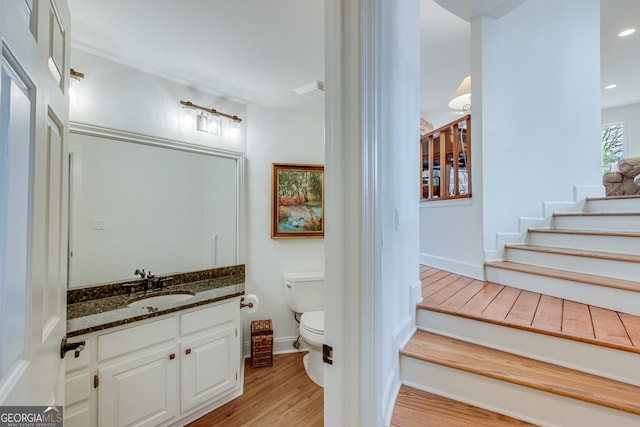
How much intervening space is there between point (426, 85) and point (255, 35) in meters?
2.52

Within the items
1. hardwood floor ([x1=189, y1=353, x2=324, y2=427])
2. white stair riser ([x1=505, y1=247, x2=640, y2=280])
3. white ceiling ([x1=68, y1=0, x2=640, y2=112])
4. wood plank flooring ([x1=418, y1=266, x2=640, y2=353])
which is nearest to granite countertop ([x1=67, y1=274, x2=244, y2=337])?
hardwood floor ([x1=189, y1=353, x2=324, y2=427])

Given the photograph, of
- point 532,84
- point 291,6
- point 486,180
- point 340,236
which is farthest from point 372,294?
point 532,84

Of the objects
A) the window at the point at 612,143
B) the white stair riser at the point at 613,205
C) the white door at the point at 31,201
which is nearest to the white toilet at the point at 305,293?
the white door at the point at 31,201

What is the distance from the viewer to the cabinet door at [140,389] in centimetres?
150

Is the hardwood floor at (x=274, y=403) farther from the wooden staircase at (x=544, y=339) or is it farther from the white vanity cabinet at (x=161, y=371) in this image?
the wooden staircase at (x=544, y=339)

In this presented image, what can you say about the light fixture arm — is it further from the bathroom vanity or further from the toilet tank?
the toilet tank

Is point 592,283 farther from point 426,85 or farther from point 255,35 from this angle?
point 426,85

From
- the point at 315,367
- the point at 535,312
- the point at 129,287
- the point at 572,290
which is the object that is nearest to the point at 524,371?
the point at 535,312

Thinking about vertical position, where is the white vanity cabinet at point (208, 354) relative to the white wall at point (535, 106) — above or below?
below

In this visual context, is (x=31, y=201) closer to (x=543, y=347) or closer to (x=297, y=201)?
(x=543, y=347)

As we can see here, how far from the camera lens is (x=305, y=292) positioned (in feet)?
8.95

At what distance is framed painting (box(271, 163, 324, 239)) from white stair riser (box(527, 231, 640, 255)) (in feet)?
6.51

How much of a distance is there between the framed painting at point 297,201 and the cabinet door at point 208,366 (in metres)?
1.12

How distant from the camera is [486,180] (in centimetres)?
229
